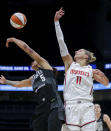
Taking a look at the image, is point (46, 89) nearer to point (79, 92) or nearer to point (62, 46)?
point (79, 92)

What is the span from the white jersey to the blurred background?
8.34m

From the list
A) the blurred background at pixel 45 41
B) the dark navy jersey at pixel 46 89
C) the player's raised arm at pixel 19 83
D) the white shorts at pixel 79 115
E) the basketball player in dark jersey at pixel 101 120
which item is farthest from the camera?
the blurred background at pixel 45 41

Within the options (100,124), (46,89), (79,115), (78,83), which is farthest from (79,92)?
(100,124)

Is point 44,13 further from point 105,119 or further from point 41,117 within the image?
point 41,117

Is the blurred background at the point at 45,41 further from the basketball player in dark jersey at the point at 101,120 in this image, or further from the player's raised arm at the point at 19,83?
the player's raised arm at the point at 19,83

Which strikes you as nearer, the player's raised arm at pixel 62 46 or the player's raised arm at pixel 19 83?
the player's raised arm at pixel 62 46

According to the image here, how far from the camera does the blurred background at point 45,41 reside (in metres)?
12.6

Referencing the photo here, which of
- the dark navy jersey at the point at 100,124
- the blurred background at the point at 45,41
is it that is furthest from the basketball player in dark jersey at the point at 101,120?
the blurred background at the point at 45,41

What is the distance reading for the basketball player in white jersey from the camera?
3.73 metres

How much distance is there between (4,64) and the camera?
1288 centimetres

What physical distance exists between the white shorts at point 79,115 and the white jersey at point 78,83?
0.29 feet

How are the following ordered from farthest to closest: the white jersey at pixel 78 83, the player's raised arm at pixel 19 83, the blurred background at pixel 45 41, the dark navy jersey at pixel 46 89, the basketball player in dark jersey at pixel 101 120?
the blurred background at pixel 45 41
the basketball player in dark jersey at pixel 101 120
the player's raised arm at pixel 19 83
the dark navy jersey at pixel 46 89
the white jersey at pixel 78 83

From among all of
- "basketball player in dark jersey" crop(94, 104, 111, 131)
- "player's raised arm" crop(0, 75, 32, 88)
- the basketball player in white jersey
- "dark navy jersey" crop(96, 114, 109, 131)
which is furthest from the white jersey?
"dark navy jersey" crop(96, 114, 109, 131)

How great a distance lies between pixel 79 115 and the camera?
3744 millimetres
